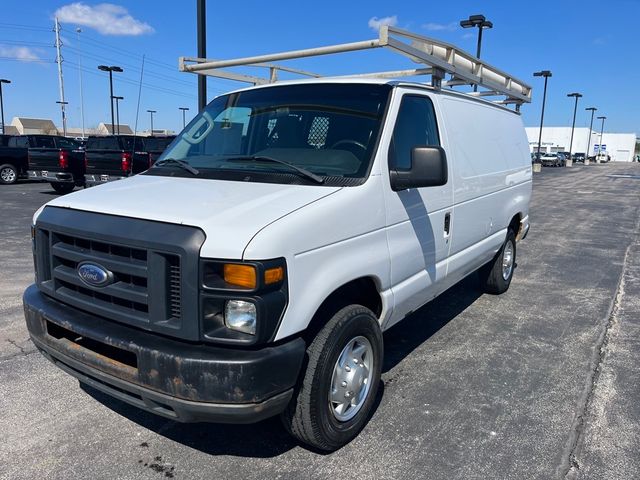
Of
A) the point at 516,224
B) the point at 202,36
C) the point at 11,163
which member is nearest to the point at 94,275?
the point at 516,224

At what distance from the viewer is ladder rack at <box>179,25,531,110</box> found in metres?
3.53

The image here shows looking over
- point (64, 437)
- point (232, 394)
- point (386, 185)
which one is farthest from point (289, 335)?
point (64, 437)

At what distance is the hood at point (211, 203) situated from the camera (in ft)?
8.10

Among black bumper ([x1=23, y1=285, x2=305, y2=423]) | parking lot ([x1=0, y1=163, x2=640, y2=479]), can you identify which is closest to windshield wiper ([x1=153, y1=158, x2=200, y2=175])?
black bumper ([x1=23, y1=285, x2=305, y2=423])

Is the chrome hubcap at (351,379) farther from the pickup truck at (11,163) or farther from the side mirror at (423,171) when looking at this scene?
the pickup truck at (11,163)

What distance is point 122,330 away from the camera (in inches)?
107

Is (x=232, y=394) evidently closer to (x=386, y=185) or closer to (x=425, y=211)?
(x=386, y=185)

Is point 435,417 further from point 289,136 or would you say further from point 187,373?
point 289,136

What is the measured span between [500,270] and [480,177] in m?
1.83

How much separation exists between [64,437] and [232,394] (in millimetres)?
1469

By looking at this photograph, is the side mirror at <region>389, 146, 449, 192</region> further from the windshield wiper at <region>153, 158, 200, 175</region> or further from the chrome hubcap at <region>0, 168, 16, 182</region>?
the chrome hubcap at <region>0, 168, 16, 182</region>

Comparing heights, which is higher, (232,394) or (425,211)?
(425,211)

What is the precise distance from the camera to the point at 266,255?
2.43m

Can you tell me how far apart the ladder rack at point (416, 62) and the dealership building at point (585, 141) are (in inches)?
3694
